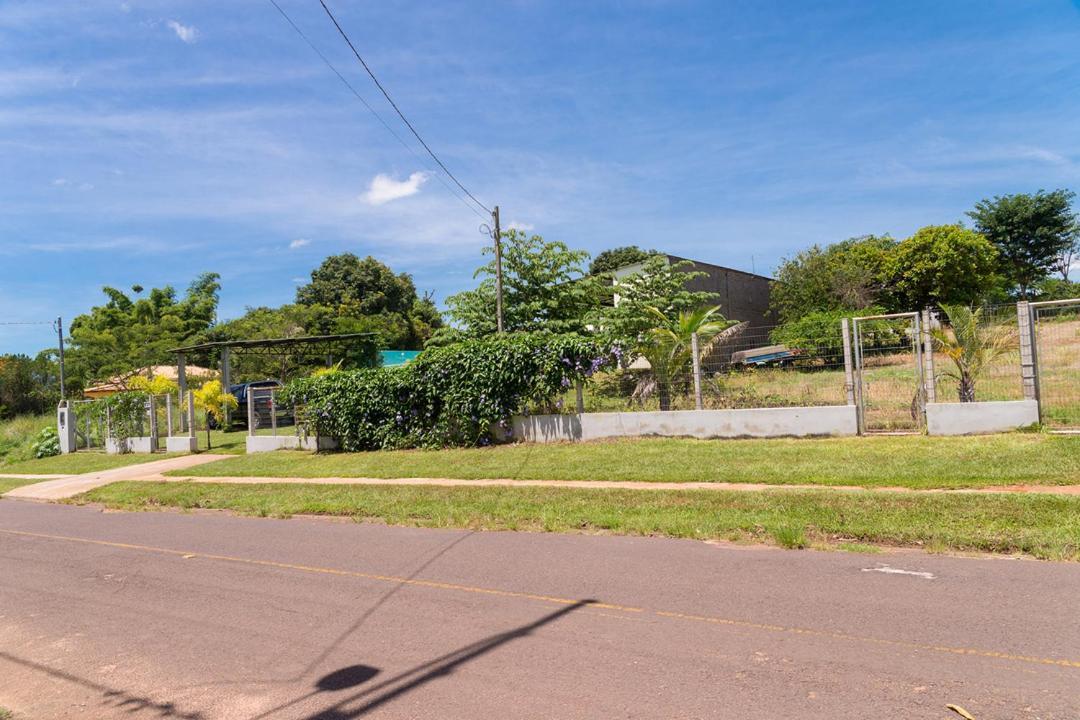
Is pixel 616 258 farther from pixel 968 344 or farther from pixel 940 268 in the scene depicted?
pixel 968 344

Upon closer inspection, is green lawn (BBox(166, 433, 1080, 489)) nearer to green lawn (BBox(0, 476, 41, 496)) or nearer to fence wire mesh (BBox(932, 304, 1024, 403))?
fence wire mesh (BBox(932, 304, 1024, 403))

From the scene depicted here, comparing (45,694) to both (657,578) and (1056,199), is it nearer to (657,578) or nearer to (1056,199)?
(657,578)

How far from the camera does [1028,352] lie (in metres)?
11.4

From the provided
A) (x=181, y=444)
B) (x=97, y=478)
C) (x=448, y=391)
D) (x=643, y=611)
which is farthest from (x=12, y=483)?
(x=643, y=611)

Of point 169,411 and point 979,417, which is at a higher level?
point 169,411

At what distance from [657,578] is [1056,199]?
1856 inches

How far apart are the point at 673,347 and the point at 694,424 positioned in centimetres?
163

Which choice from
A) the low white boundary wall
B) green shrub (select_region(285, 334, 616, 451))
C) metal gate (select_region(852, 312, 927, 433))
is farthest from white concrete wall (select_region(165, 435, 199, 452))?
metal gate (select_region(852, 312, 927, 433))

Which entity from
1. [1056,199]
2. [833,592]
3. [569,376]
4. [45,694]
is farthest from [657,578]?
[1056,199]

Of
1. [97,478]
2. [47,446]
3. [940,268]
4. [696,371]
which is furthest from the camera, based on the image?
[940,268]

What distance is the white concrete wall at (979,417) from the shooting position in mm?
11367

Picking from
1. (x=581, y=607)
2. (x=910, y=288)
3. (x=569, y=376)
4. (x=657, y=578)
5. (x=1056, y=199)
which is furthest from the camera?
(x=1056, y=199)

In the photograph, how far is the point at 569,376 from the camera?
1529 cm

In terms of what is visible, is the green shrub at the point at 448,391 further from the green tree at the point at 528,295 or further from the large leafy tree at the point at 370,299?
the large leafy tree at the point at 370,299
